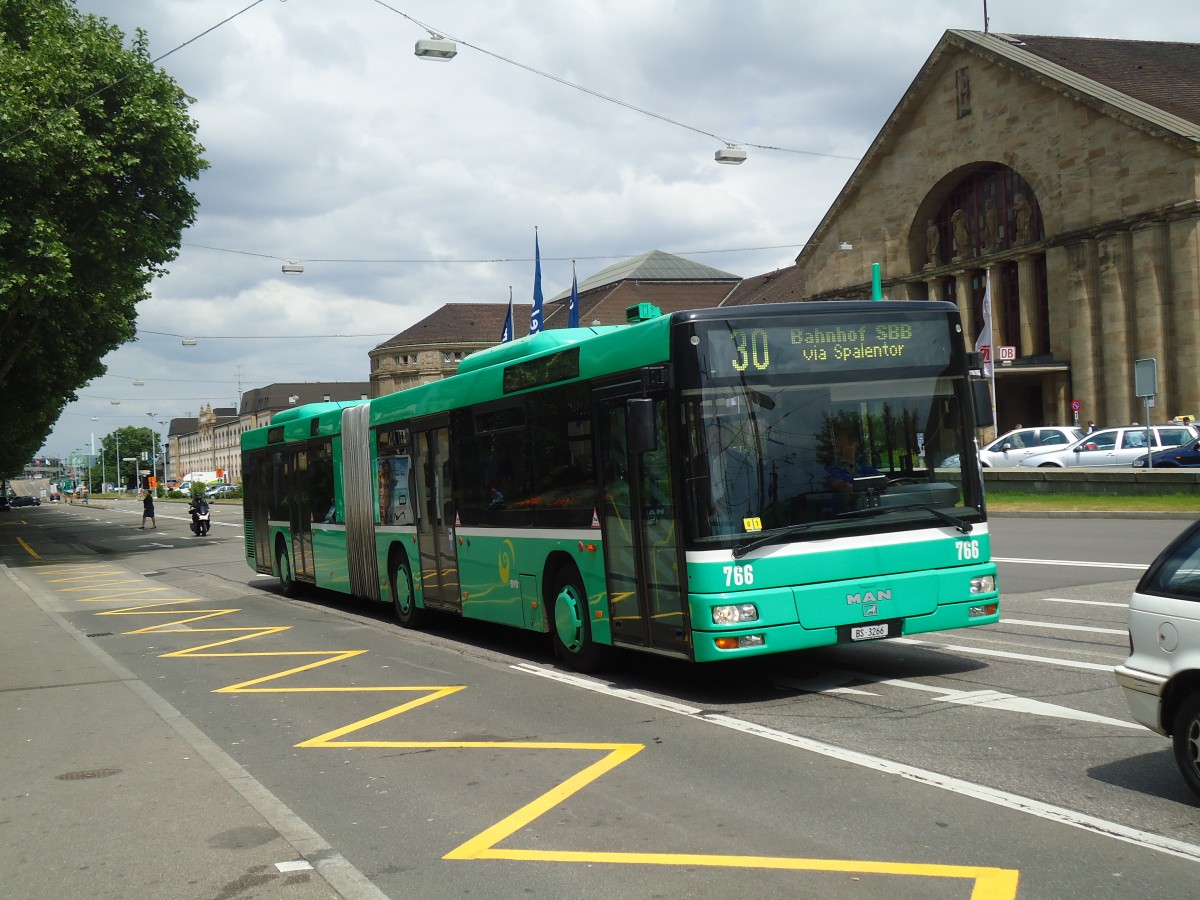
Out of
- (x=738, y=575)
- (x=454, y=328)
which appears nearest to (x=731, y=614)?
(x=738, y=575)

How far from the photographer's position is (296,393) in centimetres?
18800

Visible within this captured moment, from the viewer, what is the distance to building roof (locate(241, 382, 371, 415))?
185 meters

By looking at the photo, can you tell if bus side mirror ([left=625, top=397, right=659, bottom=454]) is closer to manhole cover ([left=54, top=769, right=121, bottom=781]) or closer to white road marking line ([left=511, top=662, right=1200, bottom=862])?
white road marking line ([left=511, top=662, right=1200, bottom=862])

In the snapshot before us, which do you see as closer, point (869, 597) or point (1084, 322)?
point (869, 597)

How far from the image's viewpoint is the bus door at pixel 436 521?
43.5 feet

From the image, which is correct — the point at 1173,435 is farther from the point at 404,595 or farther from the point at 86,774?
the point at 86,774

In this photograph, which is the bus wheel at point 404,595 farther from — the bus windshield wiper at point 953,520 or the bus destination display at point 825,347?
the bus windshield wiper at point 953,520

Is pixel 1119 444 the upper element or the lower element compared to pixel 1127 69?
lower

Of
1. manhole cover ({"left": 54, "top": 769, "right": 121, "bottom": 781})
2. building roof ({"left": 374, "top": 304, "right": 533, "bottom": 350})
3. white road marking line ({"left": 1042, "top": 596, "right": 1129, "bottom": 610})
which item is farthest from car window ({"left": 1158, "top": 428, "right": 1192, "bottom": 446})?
building roof ({"left": 374, "top": 304, "right": 533, "bottom": 350})

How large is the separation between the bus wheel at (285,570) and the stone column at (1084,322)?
120ft

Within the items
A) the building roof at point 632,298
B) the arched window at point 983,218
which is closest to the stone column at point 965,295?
the arched window at point 983,218

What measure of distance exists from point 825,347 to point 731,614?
203 cm

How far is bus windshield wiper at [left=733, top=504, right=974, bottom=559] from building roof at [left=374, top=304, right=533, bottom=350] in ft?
377

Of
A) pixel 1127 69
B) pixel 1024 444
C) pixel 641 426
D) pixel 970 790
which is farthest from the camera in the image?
pixel 1127 69
